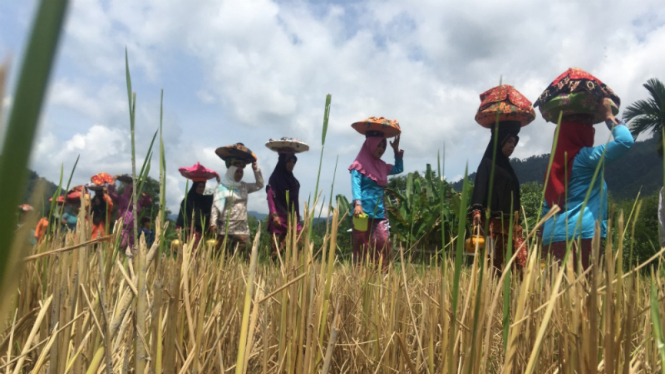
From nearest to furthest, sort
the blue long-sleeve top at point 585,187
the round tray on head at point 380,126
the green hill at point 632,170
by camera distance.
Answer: the blue long-sleeve top at point 585,187 → the round tray on head at point 380,126 → the green hill at point 632,170

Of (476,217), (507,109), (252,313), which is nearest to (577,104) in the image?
(507,109)

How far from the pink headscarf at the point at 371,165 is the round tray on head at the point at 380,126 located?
3.4 inches

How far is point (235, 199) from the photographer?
490cm

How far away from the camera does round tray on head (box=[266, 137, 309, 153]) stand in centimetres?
482

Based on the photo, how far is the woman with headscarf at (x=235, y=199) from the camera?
181 inches

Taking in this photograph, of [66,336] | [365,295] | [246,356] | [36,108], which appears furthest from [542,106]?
[36,108]

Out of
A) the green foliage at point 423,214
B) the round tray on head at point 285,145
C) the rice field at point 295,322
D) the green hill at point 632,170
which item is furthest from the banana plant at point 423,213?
the green hill at point 632,170

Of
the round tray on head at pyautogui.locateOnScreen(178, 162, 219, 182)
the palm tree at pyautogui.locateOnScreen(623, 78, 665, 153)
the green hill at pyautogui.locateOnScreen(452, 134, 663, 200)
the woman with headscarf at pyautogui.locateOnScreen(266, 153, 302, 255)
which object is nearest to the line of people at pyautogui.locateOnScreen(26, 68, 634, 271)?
the woman with headscarf at pyautogui.locateOnScreen(266, 153, 302, 255)

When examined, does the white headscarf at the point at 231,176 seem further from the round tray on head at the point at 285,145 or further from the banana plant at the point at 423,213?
the banana plant at the point at 423,213

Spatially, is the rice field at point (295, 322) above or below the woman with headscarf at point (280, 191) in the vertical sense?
below

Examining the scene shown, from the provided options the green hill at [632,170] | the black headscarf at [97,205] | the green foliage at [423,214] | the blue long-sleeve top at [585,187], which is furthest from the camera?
the green hill at [632,170]

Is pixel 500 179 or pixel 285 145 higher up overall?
pixel 285 145

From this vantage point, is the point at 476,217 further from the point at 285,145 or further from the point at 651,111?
the point at 651,111

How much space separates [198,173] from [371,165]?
88.1 inches
